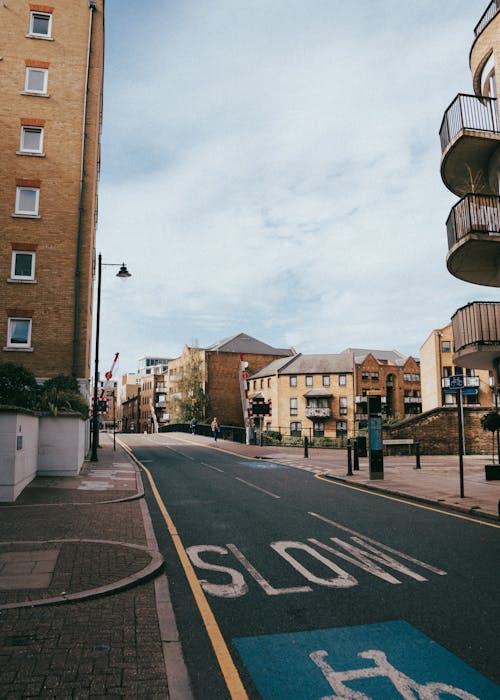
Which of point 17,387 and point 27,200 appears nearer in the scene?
point 17,387

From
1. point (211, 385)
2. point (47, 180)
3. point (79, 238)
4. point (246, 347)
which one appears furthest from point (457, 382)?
point (246, 347)

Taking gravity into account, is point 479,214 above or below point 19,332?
above

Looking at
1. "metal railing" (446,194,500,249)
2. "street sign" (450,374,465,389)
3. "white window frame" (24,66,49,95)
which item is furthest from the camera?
"white window frame" (24,66,49,95)

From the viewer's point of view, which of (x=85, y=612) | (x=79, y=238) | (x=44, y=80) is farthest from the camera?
(x=44, y=80)

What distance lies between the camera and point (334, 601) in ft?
17.9

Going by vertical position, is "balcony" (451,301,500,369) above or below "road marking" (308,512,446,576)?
above

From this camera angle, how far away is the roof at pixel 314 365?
7638cm

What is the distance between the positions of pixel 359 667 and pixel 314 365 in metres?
74.0

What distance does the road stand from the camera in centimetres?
384

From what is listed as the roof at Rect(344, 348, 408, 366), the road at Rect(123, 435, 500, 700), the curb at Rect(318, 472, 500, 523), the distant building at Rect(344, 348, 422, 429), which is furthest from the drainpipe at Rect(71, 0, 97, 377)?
the roof at Rect(344, 348, 408, 366)

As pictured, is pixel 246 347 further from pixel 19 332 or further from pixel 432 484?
pixel 432 484

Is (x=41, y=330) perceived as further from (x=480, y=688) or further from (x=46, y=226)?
(x=480, y=688)

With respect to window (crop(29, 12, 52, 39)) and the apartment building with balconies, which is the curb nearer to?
the apartment building with balconies

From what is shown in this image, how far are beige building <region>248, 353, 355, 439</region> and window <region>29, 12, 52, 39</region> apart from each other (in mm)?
56688
